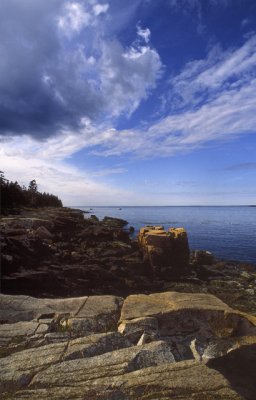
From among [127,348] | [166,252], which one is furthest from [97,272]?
[127,348]

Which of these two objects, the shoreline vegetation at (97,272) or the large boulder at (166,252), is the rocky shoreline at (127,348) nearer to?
the shoreline vegetation at (97,272)

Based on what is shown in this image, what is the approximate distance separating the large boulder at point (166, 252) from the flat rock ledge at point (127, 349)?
1037cm

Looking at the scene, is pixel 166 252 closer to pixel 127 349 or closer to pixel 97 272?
pixel 97 272

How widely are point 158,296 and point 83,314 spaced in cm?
167

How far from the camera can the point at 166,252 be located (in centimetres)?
1792

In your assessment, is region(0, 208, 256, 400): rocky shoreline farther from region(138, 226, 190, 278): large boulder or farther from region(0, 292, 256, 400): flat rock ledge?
region(138, 226, 190, 278): large boulder

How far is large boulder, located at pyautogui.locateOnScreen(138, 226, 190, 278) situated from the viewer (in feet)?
54.6

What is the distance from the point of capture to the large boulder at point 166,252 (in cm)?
1664

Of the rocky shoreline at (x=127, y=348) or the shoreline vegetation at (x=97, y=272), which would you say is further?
the shoreline vegetation at (x=97, y=272)

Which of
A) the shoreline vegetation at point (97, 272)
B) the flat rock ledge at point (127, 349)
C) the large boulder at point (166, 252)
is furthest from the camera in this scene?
the large boulder at point (166, 252)

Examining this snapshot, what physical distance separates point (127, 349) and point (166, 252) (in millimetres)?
13739

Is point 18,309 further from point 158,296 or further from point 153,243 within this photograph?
point 153,243

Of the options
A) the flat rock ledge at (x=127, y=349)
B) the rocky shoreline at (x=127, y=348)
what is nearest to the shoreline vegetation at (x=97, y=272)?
the rocky shoreline at (x=127, y=348)

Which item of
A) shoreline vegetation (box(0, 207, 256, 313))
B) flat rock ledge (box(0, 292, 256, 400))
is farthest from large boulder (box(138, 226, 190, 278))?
flat rock ledge (box(0, 292, 256, 400))
